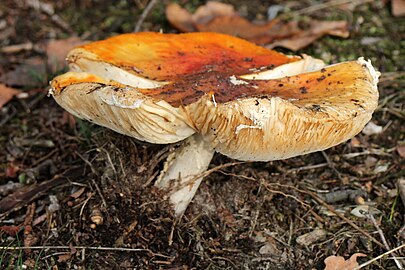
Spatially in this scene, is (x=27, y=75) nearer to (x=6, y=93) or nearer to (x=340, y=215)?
(x=6, y=93)

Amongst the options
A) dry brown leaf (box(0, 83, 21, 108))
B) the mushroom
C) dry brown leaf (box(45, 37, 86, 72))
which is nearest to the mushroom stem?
the mushroom

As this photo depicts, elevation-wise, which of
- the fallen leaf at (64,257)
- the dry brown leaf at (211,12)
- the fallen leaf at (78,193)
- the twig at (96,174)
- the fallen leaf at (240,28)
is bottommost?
the fallen leaf at (64,257)

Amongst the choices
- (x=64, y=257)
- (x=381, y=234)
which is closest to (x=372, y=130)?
(x=381, y=234)

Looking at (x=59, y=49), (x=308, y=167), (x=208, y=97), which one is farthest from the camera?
(x=59, y=49)

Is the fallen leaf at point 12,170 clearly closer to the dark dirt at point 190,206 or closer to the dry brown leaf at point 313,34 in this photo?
the dark dirt at point 190,206

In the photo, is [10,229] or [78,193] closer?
[10,229]

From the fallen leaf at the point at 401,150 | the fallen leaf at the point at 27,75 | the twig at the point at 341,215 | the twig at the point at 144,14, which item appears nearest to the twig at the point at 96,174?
the fallen leaf at the point at 27,75

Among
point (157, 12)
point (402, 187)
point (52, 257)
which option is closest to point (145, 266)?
point (52, 257)
